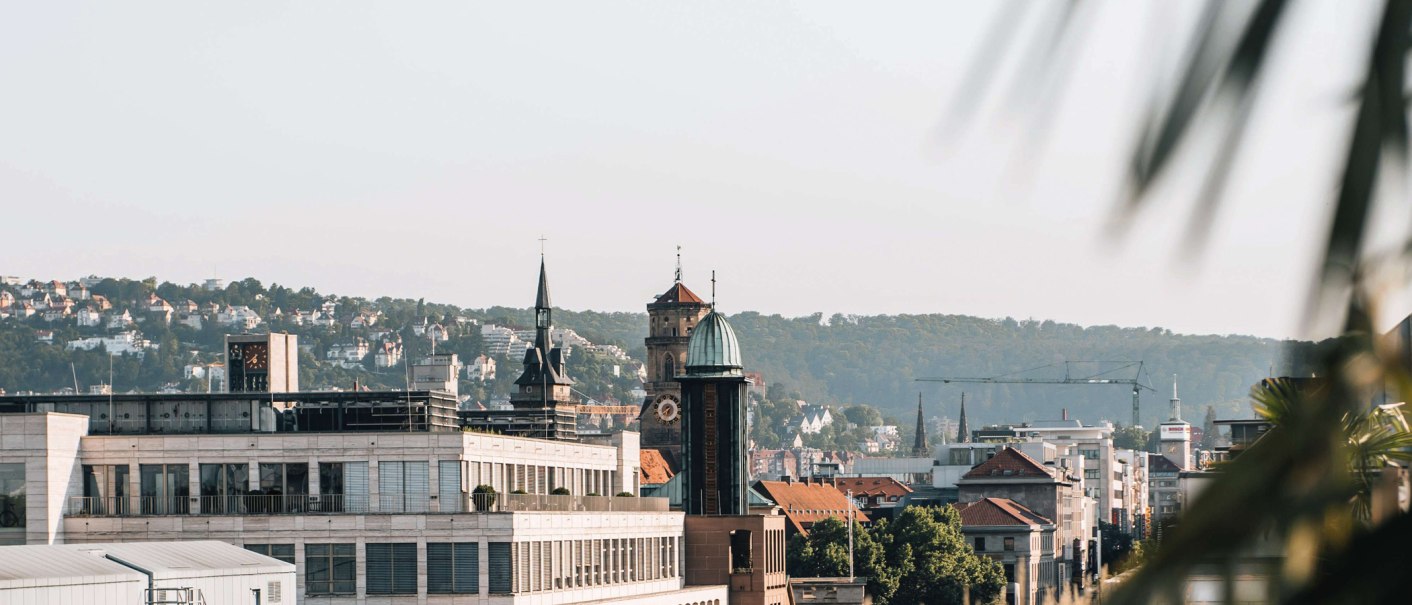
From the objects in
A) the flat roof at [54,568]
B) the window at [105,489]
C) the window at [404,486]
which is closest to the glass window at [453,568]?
the window at [404,486]

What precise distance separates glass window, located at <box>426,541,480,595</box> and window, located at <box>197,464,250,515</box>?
656 centimetres

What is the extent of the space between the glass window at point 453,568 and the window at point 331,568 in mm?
2567

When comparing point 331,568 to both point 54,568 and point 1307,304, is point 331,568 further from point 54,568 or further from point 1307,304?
point 1307,304

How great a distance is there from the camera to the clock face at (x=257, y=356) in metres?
92.5

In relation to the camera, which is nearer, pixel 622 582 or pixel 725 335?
pixel 622 582

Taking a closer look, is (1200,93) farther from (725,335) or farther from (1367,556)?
(725,335)

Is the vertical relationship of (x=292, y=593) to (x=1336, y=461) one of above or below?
below

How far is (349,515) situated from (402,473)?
245 cm

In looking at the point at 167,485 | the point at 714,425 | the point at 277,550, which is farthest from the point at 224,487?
the point at 714,425

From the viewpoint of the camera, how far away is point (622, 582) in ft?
308

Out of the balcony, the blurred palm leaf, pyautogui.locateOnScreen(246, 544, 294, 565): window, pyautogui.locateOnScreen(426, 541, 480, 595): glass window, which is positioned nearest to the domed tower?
the balcony

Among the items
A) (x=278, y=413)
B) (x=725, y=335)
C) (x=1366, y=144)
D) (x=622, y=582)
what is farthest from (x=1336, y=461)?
(x=725, y=335)

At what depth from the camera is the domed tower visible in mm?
113688

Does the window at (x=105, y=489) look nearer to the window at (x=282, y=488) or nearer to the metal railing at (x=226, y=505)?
the metal railing at (x=226, y=505)
